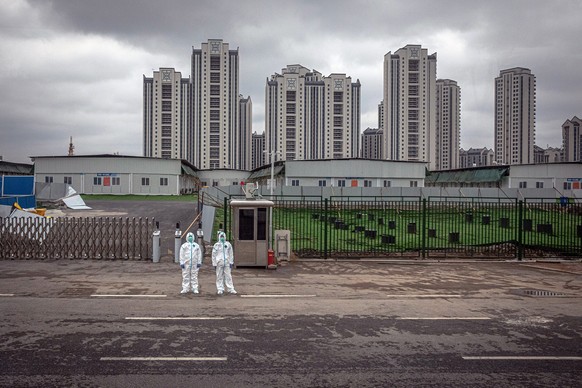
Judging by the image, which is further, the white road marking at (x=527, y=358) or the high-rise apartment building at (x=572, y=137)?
the high-rise apartment building at (x=572, y=137)

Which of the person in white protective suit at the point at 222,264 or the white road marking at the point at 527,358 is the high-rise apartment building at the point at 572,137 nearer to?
the person in white protective suit at the point at 222,264

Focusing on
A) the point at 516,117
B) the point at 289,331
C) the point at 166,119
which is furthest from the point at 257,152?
the point at 289,331

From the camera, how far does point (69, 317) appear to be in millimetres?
8984

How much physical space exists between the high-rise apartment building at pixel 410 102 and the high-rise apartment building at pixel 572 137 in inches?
2166

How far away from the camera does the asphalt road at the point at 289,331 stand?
20.4ft

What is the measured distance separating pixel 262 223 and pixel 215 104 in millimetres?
117590

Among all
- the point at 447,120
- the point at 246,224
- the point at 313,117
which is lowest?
the point at 246,224

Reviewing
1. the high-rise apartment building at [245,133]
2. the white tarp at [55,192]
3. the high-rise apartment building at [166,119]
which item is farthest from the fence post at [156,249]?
the high-rise apartment building at [245,133]

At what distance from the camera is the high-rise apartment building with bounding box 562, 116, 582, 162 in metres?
150

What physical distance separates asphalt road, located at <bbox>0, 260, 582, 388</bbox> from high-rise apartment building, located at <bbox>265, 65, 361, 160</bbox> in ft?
397

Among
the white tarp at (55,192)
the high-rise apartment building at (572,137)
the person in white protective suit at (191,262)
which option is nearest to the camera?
the person in white protective suit at (191,262)

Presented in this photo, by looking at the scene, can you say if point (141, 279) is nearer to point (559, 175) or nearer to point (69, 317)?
point (69, 317)

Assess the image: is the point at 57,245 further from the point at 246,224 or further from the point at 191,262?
the point at 191,262

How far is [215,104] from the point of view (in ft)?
421
